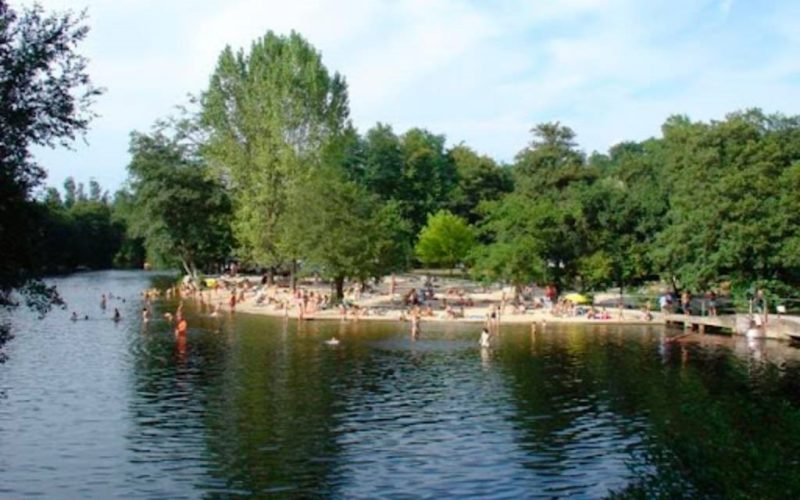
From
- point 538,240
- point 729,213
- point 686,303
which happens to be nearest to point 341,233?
point 538,240

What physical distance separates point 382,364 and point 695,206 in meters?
28.7

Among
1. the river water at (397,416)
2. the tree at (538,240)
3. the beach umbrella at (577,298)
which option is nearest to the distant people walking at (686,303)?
the river water at (397,416)

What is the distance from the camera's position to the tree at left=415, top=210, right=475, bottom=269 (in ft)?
323

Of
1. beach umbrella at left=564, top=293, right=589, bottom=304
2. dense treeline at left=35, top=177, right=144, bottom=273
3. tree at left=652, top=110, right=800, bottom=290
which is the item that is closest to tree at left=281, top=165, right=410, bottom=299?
beach umbrella at left=564, top=293, right=589, bottom=304

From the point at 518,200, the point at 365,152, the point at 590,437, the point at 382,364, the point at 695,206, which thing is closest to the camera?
the point at 590,437

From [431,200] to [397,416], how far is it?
7787cm

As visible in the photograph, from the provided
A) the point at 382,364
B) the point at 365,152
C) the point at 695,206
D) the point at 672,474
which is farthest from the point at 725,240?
the point at 365,152

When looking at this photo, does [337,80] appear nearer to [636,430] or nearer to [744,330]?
[744,330]

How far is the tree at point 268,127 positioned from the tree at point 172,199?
31.9 ft

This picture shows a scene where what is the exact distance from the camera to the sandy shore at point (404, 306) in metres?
64.1

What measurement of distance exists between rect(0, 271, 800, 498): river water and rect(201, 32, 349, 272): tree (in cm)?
2470

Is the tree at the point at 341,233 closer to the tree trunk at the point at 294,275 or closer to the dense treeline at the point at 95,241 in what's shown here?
the tree trunk at the point at 294,275

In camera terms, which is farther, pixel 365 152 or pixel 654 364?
pixel 365 152

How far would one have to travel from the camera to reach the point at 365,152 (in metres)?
108
